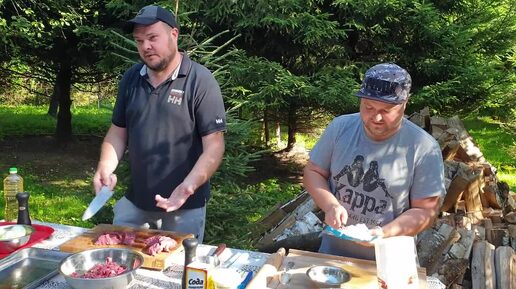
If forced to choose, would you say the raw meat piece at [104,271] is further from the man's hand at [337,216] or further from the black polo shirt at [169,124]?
the man's hand at [337,216]

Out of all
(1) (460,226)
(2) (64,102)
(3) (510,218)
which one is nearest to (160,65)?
(1) (460,226)

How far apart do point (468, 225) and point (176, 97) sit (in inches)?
131

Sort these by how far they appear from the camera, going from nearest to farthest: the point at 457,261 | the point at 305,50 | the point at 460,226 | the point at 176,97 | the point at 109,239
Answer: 1. the point at 109,239
2. the point at 176,97
3. the point at 457,261
4. the point at 460,226
5. the point at 305,50

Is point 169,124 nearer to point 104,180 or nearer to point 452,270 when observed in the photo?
point 104,180

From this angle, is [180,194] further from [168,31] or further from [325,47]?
[325,47]

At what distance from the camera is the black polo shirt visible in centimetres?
271

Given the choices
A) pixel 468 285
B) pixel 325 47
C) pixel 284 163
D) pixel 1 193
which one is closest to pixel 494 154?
pixel 284 163

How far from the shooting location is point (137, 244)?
2293 millimetres

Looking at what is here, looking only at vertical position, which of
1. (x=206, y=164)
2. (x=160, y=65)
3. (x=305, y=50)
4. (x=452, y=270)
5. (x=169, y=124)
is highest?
(x=305, y=50)

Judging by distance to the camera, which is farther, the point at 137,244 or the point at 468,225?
the point at 468,225

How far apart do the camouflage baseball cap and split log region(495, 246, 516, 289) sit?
93.2 inches

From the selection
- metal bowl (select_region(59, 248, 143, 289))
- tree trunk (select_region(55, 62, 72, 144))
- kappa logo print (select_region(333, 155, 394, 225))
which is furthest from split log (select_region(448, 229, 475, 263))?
tree trunk (select_region(55, 62, 72, 144))

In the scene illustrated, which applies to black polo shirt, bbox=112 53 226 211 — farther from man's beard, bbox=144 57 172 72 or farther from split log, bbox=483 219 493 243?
split log, bbox=483 219 493 243

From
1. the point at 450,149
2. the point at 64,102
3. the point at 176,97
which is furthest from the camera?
the point at 64,102
